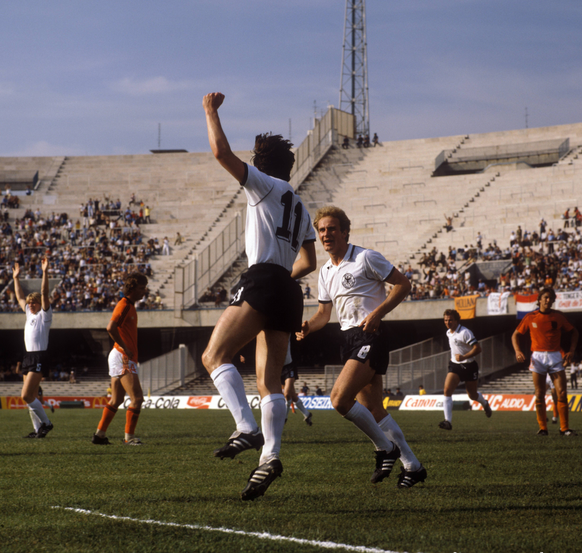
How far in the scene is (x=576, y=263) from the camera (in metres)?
36.0

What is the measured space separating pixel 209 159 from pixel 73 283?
1618cm

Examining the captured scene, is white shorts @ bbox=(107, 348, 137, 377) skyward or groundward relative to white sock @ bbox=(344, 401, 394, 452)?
skyward

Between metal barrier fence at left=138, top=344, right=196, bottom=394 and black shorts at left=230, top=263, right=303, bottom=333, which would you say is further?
metal barrier fence at left=138, top=344, right=196, bottom=394

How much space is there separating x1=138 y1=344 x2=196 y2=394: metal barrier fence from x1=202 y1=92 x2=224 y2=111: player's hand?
3267 cm

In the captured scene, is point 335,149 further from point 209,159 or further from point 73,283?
point 73,283

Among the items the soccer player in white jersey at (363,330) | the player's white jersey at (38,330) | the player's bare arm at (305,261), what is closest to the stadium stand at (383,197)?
the player's white jersey at (38,330)

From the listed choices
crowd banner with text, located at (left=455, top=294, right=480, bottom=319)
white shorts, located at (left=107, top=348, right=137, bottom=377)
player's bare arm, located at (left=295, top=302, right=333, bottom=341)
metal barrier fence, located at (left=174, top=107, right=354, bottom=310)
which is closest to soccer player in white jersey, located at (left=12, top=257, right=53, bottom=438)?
white shorts, located at (left=107, top=348, right=137, bottom=377)

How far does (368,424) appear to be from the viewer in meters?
6.26

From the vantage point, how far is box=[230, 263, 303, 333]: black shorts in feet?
15.9

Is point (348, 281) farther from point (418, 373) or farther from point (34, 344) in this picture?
point (418, 373)

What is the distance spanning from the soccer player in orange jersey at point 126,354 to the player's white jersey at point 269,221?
526 centimetres

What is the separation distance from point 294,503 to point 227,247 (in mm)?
41060

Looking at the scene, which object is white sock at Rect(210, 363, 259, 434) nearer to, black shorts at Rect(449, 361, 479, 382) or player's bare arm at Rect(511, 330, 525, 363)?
player's bare arm at Rect(511, 330, 525, 363)

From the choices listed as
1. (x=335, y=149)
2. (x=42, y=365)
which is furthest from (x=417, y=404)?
(x=335, y=149)
